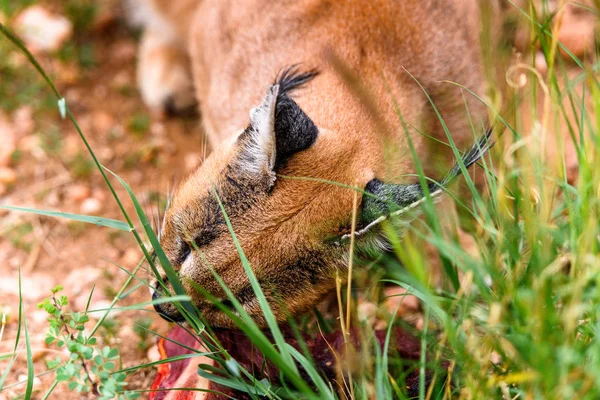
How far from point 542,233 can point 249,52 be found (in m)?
1.69

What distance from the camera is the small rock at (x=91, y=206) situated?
11.7 ft

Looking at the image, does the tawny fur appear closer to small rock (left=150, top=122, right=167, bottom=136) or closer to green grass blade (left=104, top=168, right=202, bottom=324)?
green grass blade (left=104, top=168, right=202, bottom=324)

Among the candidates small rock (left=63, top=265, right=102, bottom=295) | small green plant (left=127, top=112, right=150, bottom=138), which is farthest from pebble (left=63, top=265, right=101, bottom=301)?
small green plant (left=127, top=112, right=150, bottom=138)

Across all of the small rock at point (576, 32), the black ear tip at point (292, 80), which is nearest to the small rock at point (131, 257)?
the black ear tip at point (292, 80)

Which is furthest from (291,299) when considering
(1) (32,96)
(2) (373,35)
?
(1) (32,96)

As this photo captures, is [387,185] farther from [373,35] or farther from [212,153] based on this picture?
[373,35]

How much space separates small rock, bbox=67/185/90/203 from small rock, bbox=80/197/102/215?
29 mm

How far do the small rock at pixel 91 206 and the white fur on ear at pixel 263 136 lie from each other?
1591mm

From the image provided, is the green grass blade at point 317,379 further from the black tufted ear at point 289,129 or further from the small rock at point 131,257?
the small rock at point 131,257

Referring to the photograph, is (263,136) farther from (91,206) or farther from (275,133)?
(91,206)

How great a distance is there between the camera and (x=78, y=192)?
12.0 ft

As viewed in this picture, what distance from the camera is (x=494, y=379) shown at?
5.68 feet

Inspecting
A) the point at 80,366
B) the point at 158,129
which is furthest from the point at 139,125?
the point at 80,366

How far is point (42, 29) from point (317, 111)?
2.56 meters
